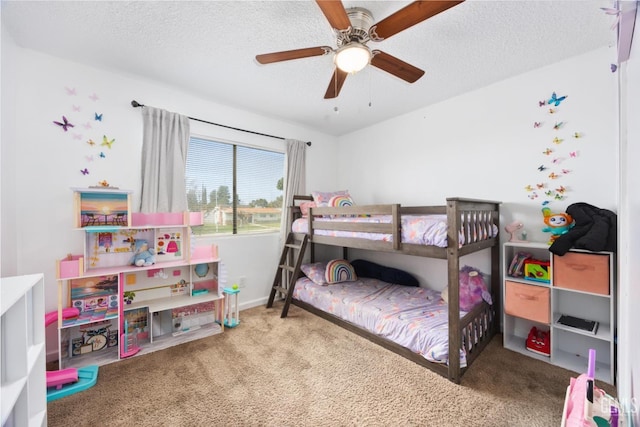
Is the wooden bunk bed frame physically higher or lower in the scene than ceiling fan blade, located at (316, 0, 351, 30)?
lower

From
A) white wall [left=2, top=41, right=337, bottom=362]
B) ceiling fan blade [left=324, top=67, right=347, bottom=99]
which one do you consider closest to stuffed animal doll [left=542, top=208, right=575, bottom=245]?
ceiling fan blade [left=324, top=67, right=347, bottom=99]

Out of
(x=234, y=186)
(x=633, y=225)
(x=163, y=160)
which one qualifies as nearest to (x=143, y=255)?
(x=163, y=160)

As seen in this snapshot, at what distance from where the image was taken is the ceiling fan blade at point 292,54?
159 centimetres

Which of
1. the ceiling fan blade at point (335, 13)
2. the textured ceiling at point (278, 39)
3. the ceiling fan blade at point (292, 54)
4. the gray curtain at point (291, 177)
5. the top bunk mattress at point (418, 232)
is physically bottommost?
the top bunk mattress at point (418, 232)

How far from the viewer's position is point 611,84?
2.05 meters

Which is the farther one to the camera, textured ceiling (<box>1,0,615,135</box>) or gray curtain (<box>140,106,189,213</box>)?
gray curtain (<box>140,106,189,213</box>)

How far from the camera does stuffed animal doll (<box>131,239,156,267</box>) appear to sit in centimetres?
237

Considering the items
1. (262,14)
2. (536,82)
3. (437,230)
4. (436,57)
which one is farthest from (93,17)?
(536,82)

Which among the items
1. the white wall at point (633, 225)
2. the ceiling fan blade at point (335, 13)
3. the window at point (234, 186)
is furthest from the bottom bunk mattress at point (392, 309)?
the ceiling fan blade at point (335, 13)

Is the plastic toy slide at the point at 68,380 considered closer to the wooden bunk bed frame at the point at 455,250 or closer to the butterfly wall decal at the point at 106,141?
the butterfly wall decal at the point at 106,141

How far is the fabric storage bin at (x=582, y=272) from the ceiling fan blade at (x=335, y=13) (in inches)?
89.8

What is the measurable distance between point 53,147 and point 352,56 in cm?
251

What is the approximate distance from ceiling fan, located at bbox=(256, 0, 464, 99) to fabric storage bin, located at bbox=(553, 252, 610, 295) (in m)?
1.80

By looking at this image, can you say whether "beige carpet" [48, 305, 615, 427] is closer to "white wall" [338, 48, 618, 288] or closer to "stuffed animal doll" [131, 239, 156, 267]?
"stuffed animal doll" [131, 239, 156, 267]
